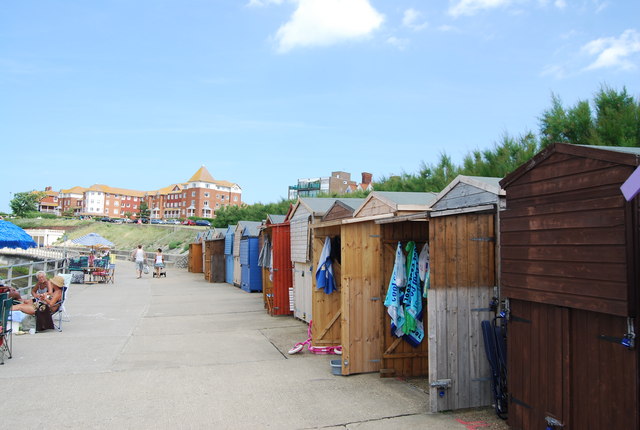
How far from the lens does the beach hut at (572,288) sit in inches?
137

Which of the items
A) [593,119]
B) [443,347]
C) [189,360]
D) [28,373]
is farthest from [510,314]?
[593,119]

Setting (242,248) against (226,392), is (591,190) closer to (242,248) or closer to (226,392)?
(226,392)

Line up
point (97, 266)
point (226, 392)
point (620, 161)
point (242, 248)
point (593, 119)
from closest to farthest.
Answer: point (620, 161) < point (226, 392) < point (593, 119) < point (242, 248) < point (97, 266)

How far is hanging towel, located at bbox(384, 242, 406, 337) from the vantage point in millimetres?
6719

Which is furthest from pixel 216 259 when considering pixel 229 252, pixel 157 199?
pixel 157 199

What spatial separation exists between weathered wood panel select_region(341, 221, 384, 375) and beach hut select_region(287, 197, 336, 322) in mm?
2919

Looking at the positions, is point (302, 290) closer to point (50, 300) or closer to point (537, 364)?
point (50, 300)

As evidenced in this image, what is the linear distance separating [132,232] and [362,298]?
3209 inches

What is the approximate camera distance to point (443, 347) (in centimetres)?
544

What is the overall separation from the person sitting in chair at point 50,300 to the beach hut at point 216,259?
13493 mm

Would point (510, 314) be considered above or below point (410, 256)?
below

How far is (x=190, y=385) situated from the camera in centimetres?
654

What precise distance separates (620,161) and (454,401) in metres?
3.26

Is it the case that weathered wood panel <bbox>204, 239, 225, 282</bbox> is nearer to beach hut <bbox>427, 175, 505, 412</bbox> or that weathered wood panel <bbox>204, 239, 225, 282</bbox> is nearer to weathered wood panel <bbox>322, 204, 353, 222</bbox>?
weathered wood panel <bbox>322, 204, 353, 222</bbox>
